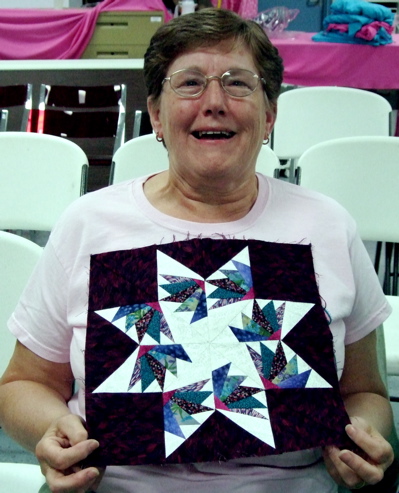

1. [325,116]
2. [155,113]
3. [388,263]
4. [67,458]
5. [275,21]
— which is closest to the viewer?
[67,458]

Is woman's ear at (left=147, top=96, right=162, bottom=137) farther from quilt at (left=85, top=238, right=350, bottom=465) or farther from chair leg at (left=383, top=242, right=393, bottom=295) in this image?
chair leg at (left=383, top=242, right=393, bottom=295)

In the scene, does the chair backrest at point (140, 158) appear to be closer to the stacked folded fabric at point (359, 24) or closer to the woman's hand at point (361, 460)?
the woman's hand at point (361, 460)

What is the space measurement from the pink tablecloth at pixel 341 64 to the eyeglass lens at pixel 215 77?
3642 mm

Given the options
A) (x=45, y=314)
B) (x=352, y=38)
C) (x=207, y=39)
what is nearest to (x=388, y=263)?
(x=207, y=39)

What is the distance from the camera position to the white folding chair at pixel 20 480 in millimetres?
1106

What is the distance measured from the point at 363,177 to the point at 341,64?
9.13 feet

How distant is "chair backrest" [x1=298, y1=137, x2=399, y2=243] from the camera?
2.16 m

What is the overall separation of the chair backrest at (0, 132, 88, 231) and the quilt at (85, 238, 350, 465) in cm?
119

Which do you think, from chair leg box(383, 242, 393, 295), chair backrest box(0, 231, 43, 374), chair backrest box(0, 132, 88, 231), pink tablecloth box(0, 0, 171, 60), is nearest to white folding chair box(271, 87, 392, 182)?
chair leg box(383, 242, 393, 295)

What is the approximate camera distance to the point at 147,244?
3.75 ft

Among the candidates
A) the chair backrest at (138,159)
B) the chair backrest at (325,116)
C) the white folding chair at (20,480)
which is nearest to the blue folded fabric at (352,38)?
the chair backrest at (325,116)

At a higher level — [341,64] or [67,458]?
[341,64]

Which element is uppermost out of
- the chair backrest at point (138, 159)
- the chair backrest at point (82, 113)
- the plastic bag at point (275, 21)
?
the plastic bag at point (275, 21)

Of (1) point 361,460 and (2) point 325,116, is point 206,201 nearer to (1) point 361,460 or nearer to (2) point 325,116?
(1) point 361,460
